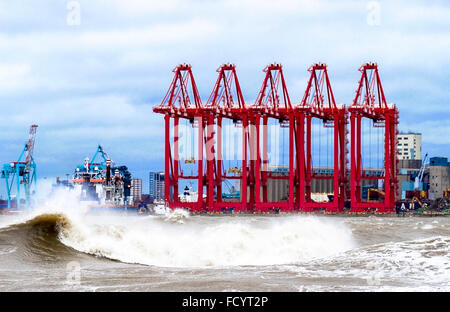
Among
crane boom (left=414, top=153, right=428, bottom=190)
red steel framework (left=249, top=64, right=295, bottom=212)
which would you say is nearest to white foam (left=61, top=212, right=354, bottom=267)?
red steel framework (left=249, top=64, right=295, bottom=212)

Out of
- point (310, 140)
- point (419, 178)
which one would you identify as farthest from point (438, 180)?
point (310, 140)

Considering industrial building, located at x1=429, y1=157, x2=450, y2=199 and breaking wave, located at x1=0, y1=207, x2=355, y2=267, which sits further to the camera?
industrial building, located at x1=429, y1=157, x2=450, y2=199

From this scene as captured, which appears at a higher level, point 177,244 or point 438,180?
point 438,180

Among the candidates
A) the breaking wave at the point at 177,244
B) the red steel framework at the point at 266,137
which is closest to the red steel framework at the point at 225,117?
the red steel framework at the point at 266,137

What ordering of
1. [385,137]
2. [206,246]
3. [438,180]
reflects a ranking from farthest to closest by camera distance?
1. [438,180]
2. [385,137]
3. [206,246]

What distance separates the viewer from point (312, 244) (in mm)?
31797

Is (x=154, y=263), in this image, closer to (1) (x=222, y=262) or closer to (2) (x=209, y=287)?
(1) (x=222, y=262)

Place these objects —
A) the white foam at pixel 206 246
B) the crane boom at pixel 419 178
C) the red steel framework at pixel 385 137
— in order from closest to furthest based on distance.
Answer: the white foam at pixel 206 246, the red steel framework at pixel 385 137, the crane boom at pixel 419 178

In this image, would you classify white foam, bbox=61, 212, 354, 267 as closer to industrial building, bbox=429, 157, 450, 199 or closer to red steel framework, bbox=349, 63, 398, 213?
red steel framework, bbox=349, 63, 398, 213

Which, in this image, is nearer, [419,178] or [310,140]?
[310,140]

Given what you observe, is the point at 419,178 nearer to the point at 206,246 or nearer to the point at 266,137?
the point at 266,137

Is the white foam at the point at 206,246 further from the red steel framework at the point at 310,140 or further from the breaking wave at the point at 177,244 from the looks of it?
the red steel framework at the point at 310,140

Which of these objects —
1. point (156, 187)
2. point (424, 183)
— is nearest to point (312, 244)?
point (424, 183)

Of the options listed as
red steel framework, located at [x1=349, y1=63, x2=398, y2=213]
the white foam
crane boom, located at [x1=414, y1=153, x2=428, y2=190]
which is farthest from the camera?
crane boom, located at [x1=414, y1=153, x2=428, y2=190]
